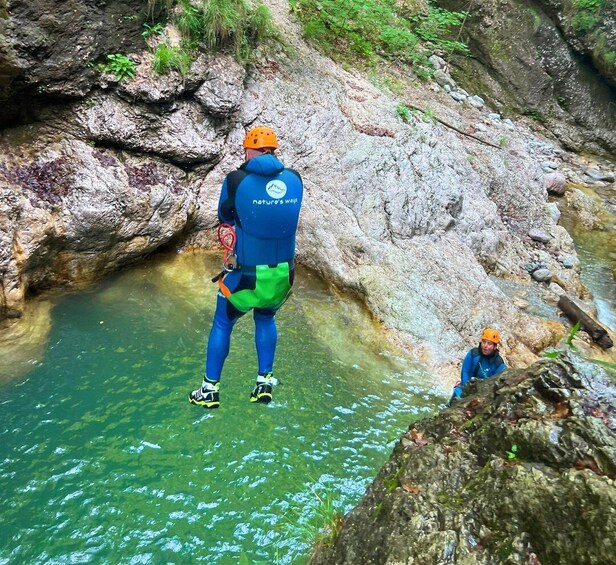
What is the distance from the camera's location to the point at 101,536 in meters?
3.48

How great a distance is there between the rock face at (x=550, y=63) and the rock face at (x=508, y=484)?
14.0 metres

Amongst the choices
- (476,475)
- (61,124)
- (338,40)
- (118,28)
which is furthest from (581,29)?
(476,475)

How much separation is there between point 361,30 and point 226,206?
29.7 feet

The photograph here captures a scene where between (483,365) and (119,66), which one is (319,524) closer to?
(483,365)

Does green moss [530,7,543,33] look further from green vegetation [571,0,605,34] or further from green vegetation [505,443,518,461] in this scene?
green vegetation [505,443,518,461]

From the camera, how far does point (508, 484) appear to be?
236 centimetres

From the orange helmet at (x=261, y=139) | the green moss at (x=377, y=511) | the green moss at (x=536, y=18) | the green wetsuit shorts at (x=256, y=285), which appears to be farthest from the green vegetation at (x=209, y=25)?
the green moss at (x=536, y=18)

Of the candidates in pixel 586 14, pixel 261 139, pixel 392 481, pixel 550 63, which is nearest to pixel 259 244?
pixel 261 139

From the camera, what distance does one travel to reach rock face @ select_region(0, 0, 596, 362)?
19.1ft

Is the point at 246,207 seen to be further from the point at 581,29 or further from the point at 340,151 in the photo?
the point at 581,29

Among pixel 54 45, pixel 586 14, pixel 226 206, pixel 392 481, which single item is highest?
pixel 586 14

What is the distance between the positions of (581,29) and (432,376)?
47.6 feet

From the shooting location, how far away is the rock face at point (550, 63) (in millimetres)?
14906

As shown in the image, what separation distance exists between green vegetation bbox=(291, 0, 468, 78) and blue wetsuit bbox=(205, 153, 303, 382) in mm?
7277
